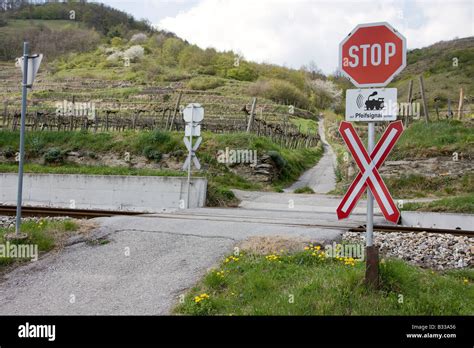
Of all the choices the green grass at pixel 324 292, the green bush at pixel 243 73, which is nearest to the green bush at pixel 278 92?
the green bush at pixel 243 73

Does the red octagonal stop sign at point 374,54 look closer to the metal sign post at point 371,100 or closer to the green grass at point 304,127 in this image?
the metal sign post at point 371,100

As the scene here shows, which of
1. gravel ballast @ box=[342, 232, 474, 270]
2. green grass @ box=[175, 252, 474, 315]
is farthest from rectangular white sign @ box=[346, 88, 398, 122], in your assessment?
gravel ballast @ box=[342, 232, 474, 270]

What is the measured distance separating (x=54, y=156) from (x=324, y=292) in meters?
23.3

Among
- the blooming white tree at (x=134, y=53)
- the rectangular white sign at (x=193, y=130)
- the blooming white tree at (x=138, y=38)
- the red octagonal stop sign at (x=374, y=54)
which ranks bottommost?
the rectangular white sign at (x=193, y=130)

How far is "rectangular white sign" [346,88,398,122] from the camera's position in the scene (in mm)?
5113

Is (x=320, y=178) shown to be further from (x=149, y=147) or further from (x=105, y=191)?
(x=105, y=191)

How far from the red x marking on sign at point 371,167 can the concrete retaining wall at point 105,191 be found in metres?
12.6

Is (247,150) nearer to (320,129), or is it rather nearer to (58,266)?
(58,266)

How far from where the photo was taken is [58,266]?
7660 millimetres

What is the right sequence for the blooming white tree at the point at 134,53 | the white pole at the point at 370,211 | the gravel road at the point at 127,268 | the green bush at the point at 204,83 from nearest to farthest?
the white pole at the point at 370,211 < the gravel road at the point at 127,268 < the green bush at the point at 204,83 < the blooming white tree at the point at 134,53

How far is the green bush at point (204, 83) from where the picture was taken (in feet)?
276
